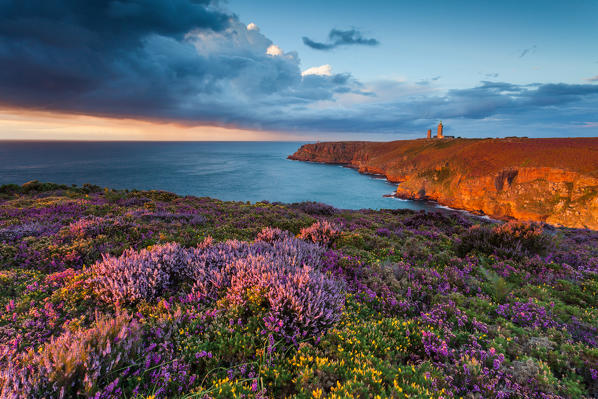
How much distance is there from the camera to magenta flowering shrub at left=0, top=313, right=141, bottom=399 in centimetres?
212

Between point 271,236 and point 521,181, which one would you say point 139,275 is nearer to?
point 271,236

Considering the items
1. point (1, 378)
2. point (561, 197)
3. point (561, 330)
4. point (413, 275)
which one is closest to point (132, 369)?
point (1, 378)

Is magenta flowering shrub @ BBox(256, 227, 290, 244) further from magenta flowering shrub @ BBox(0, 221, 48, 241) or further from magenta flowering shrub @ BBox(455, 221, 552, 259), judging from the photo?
magenta flowering shrub @ BBox(0, 221, 48, 241)

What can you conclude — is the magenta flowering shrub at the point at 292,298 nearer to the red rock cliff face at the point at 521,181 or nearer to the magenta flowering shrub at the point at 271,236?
the magenta flowering shrub at the point at 271,236

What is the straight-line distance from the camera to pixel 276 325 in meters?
3.45

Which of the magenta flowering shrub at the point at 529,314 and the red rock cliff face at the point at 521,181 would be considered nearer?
the magenta flowering shrub at the point at 529,314

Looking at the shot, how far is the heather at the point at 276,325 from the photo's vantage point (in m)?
2.56

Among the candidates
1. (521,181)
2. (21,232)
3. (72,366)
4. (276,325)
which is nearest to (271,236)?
(276,325)

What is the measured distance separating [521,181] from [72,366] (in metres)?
91.3

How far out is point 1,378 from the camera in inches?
85.4

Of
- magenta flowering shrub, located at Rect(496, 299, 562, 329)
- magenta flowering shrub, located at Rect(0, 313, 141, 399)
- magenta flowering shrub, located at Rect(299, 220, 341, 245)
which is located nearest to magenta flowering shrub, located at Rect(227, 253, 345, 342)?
magenta flowering shrub, located at Rect(0, 313, 141, 399)

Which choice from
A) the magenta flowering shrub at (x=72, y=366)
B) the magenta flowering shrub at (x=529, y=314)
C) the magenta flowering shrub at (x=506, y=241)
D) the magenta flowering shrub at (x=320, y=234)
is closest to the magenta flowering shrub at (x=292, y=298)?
the magenta flowering shrub at (x=72, y=366)

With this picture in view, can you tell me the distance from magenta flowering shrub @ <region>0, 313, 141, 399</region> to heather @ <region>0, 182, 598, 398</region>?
0.02 metres

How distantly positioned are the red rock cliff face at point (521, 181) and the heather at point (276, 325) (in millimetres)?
72881
